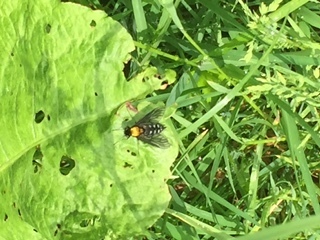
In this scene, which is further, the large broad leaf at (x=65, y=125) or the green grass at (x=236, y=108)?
the green grass at (x=236, y=108)

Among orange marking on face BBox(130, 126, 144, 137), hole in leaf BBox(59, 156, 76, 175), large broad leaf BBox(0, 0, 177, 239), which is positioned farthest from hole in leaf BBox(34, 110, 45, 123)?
orange marking on face BBox(130, 126, 144, 137)

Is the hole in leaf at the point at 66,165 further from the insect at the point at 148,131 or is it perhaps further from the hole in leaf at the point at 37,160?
the insect at the point at 148,131

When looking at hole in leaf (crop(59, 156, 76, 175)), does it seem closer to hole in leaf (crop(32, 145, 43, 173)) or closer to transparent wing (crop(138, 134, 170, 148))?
hole in leaf (crop(32, 145, 43, 173))

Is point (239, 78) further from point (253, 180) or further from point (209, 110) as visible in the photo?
point (253, 180)

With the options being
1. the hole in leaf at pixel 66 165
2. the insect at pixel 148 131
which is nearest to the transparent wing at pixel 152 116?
the insect at pixel 148 131

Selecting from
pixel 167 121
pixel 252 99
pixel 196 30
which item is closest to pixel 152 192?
pixel 167 121
